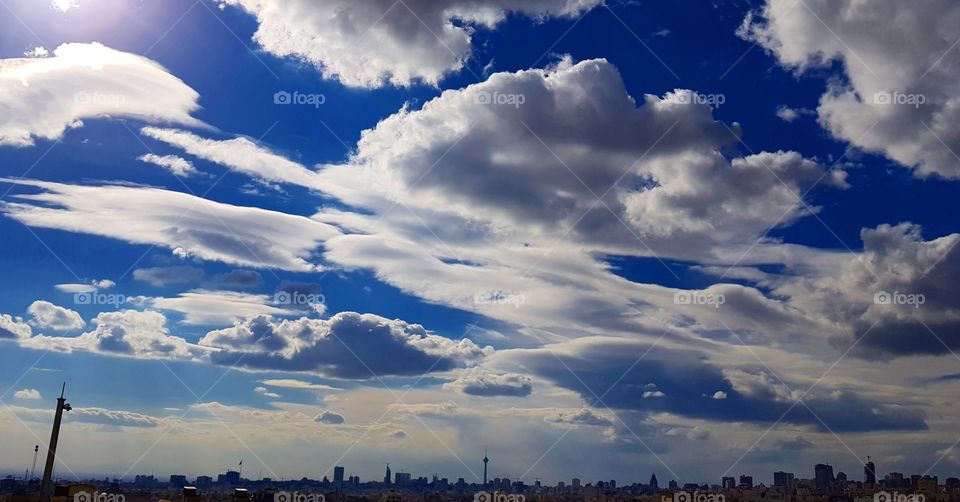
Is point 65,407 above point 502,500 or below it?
above

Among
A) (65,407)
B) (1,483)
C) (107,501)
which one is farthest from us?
(1,483)

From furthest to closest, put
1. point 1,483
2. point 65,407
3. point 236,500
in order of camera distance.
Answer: point 1,483
point 65,407
point 236,500

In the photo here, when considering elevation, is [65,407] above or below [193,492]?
above

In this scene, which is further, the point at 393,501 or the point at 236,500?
the point at 393,501

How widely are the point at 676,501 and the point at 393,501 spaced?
84.6 meters

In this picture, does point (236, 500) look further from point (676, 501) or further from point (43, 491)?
point (676, 501)

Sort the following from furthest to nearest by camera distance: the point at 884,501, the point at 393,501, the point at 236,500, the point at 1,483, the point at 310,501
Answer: the point at 1,483
the point at 393,501
the point at 884,501
the point at 310,501
the point at 236,500

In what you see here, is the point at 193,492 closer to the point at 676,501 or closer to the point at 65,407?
the point at 65,407

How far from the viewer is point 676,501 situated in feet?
283

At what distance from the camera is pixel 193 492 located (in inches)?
2170

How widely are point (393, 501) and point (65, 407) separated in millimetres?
92176

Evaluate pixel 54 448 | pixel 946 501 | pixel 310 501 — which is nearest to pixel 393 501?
pixel 310 501

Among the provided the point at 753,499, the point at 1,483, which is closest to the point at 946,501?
the point at 753,499

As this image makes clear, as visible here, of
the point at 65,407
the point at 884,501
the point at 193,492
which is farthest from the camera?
the point at 884,501
